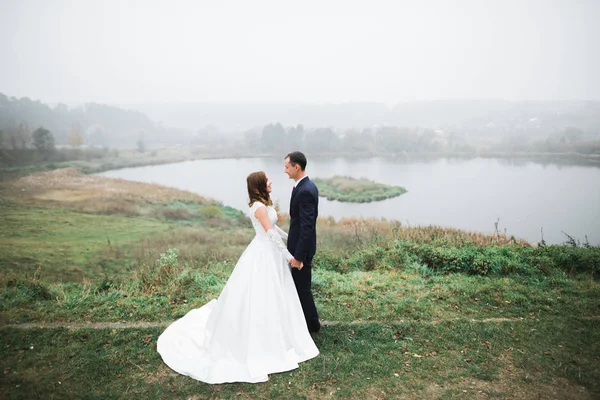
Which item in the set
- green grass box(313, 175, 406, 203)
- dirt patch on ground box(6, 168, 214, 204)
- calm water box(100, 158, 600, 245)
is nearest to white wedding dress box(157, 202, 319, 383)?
calm water box(100, 158, 600, 245)

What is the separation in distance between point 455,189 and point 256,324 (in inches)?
1476

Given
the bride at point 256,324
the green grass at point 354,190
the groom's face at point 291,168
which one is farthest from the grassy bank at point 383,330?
the green grass at point 354,190

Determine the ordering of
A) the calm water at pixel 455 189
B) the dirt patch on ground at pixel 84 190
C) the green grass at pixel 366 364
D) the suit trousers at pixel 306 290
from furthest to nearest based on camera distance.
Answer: the calm water at pixel 455 189 → the dirt patch on ground at pixel 84 190 → the suit trousers at pixel 306 290 → the green grass at pixel 366 364

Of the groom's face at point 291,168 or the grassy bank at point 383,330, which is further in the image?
the groom's face at point 291,168

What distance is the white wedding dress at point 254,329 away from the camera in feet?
13.6

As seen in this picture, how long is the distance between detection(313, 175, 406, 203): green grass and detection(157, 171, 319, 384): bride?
31301 mm

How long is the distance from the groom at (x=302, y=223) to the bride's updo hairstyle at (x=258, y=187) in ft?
Result: 1.14

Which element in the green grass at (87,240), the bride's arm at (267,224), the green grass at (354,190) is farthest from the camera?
the green grass at (354,190)

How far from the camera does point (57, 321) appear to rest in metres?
5.50

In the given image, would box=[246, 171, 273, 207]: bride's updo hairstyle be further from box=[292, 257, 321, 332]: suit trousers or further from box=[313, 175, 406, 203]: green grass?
box=[313, 175, 406, 203]: green grass

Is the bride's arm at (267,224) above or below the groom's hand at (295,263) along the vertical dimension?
above

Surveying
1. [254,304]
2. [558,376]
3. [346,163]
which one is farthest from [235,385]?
[346,163]

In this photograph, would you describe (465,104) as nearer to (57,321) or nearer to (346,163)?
(346,163)

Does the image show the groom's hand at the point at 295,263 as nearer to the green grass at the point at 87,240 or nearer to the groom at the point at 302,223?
the groom at the point at 302,223
